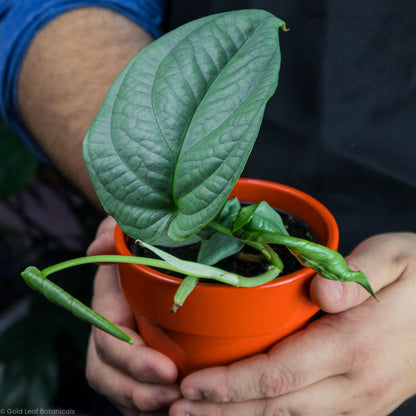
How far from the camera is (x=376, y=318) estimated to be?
37cm

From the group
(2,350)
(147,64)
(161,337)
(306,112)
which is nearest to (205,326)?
(161,337)

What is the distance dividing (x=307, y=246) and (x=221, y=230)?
70mm

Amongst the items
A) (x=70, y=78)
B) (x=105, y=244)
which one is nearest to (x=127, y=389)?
(x=105, y=244)

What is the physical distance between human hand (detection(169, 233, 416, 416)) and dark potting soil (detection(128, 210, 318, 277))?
0.04m

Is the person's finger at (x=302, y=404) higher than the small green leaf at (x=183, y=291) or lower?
lower

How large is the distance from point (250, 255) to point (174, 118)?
13cm

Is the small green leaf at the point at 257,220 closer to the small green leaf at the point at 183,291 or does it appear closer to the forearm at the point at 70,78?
the small green leaf at the point at 183,291

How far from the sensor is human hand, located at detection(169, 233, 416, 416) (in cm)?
34

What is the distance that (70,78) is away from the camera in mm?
632

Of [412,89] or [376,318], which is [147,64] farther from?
[412,89]

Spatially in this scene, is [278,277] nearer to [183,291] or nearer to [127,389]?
[183,291]

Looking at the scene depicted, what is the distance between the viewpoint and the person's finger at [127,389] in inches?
15.4

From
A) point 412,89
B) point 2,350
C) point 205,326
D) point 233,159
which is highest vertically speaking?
point 233,159

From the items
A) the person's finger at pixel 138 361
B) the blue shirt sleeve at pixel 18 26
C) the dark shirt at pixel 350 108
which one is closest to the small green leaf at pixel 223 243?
the person's finger at pixel 138 361
